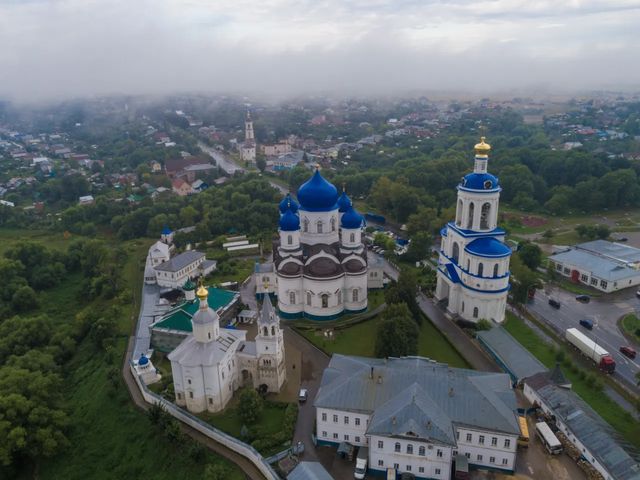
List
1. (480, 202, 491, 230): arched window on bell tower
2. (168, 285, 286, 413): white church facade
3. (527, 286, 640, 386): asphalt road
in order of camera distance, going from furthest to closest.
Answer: (480, 202, 491, 230): arched window on bell tower, (527, 286, 640, 386): asphalt road, (168, 285, 286, 413): white church facade

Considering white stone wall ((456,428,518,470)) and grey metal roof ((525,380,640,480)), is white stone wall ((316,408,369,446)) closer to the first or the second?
white stone wall ((456,428,518,470))

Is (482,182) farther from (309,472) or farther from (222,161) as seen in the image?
(222,161)

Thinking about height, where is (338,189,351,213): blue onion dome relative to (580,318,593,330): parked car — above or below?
above

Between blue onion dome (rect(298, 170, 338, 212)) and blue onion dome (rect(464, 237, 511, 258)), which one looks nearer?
blue onion dome (rect(464, 237, 511, 258))

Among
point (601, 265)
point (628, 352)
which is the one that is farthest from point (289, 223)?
point (601, 265)

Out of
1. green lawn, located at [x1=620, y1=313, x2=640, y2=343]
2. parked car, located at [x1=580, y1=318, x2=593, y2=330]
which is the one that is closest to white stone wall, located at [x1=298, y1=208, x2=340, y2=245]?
parked car, located at [x1=580, y1=318, x2=593, y2=330]

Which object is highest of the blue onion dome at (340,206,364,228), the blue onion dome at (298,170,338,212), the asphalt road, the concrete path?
the blue onion dome at (298,170,338,212)
